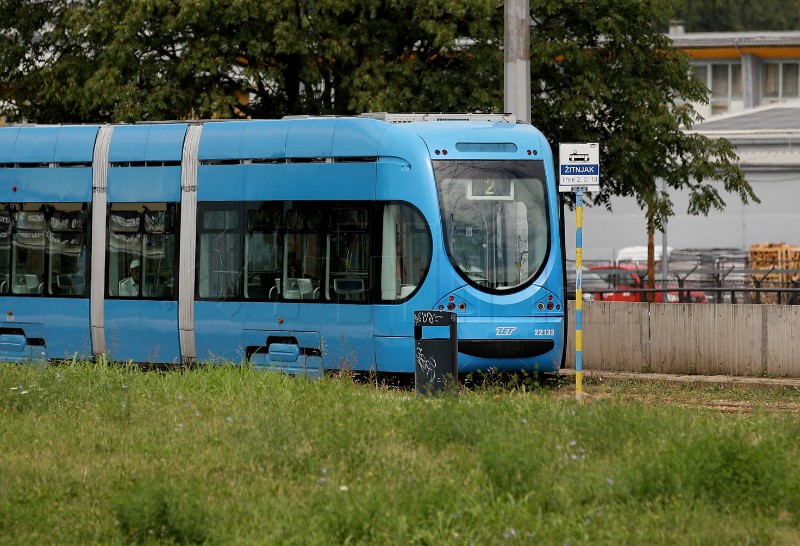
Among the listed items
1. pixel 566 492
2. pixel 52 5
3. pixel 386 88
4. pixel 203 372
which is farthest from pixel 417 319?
pixel 52 5

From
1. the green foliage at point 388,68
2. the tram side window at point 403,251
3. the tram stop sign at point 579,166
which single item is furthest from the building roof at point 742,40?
the tram stop sign at point 579,166

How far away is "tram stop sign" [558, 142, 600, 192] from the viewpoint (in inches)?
631

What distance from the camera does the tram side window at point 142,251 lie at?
2031cm

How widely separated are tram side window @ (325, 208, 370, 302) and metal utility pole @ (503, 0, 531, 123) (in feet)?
13.4

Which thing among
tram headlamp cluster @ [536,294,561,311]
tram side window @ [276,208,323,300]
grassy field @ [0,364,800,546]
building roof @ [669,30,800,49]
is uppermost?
building roof @ [669,30,800,49]

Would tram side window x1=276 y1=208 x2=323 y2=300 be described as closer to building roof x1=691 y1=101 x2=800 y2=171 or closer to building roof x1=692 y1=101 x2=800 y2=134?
building roof x1=691 y1=101 x2=800 y2=171

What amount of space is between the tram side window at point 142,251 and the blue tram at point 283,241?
0.09 feet

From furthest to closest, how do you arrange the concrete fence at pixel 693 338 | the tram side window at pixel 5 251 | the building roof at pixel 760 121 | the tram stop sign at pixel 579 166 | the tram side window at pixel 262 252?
the building roof at pixel 760 121, the tram side window at pixel 5 251, the concrete fence at pixel 693 338, the tram side window at pixel 262 252, the tram stop sign at pixel 579 166

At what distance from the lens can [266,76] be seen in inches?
1093

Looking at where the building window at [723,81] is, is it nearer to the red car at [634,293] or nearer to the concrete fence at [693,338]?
the red car at [634,293]

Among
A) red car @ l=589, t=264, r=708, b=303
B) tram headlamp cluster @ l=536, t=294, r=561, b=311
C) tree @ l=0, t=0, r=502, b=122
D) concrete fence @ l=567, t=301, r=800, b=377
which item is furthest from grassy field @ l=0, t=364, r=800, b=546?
tree @ l=0, t=0, r=502, b=122

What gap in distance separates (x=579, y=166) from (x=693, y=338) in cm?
598

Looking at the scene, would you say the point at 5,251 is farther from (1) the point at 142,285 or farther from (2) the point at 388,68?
(2) the point at 388,68

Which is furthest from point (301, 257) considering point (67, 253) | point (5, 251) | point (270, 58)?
point (270, 58)
